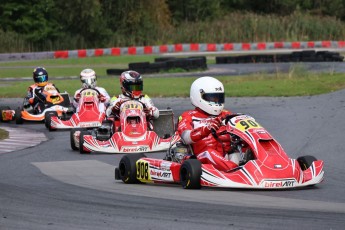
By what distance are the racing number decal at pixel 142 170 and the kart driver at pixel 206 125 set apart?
51 centimetres

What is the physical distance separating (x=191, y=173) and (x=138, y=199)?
864 mm

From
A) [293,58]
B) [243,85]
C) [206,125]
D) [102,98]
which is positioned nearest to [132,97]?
[102,98]

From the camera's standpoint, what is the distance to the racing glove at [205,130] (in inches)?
397

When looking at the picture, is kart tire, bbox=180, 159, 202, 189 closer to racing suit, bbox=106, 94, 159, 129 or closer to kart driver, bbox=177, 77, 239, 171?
kart driver, bbox=177, 77, 239, 171

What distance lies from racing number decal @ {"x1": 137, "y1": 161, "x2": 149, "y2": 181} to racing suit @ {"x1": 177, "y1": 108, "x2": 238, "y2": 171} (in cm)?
51

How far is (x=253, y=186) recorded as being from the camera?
9.47 m

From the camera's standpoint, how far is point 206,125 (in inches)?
404

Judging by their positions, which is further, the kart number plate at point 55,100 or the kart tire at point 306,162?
the kart number plate at point 55,100

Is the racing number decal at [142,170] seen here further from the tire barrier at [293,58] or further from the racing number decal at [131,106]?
the tire barrier at [293,58]

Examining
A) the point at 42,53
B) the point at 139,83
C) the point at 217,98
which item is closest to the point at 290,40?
the point at 42,53

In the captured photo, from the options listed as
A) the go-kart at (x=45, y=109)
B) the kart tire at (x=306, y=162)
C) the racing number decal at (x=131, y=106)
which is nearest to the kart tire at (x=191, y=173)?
the kart tire at (x=306, y=162)

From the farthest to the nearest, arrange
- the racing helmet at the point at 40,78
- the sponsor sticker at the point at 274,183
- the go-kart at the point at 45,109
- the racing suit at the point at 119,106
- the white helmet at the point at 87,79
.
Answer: the racing helmet at the point at 40,78
the go-kart at the point at 45,109
the white helmet at the point at 87,79
the racing suit at the point at 119,106
the sponsor sticker at the point at 274,183

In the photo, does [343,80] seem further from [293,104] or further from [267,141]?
[267,141]

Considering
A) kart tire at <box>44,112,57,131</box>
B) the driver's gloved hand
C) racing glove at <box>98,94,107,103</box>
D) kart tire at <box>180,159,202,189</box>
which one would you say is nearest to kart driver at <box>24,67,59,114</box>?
kart tire at <box>44,112,57,131</box>
